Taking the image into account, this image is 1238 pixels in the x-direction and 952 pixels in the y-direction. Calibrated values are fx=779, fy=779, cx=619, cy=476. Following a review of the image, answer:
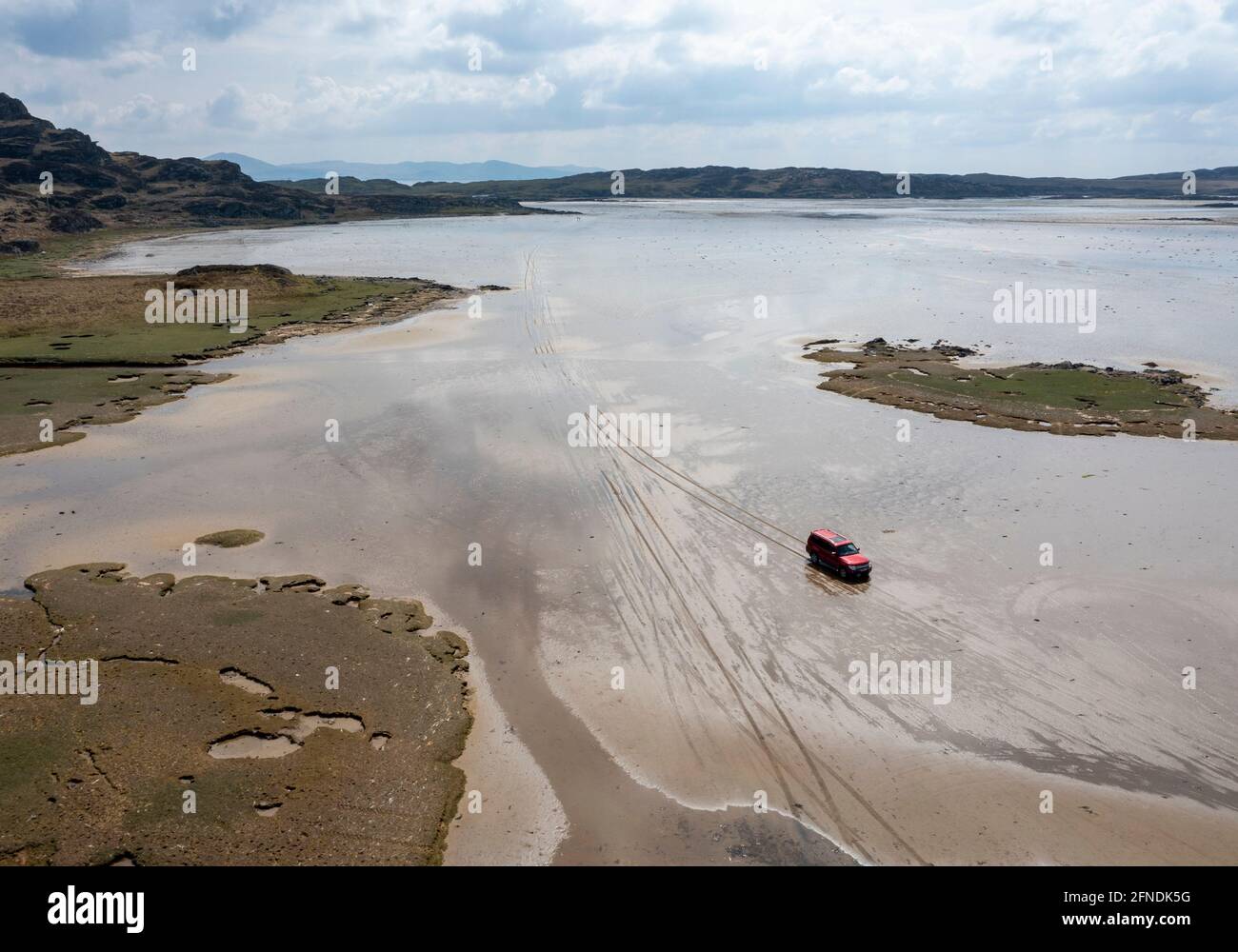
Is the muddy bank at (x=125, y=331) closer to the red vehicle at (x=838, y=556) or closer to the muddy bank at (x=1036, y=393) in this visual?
the red vehicle at (x=838, y=556)

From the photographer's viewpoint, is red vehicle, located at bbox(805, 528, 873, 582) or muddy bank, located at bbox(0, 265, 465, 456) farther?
muddy bank, located at bbox(0, 265, 465, 456)

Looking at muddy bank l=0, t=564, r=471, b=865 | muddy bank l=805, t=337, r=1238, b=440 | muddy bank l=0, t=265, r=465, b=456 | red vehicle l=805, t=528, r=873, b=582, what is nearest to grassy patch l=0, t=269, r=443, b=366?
muddy bank l=0, t=265, r=465, b=456

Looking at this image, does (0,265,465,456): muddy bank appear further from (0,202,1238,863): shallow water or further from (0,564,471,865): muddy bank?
(0,564,471,865): muddy bank

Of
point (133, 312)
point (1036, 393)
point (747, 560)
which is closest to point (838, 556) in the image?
point (747, 560)

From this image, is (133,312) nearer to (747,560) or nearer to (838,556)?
(747,560)

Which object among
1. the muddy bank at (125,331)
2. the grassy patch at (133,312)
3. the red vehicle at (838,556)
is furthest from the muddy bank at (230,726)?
the grassy patch at (133,312)
